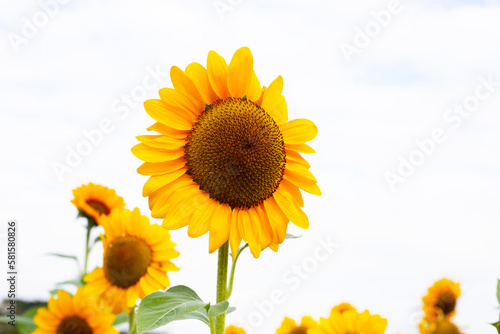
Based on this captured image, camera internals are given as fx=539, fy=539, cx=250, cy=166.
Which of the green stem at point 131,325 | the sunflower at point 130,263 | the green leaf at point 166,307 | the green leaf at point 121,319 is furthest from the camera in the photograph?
the green leaf at point 121,319

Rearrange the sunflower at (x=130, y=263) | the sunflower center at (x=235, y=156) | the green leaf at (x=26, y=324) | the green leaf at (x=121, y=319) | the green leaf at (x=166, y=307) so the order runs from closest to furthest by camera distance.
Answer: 1. the green leaf at (x=166, y=307)
2. the sunflower center at (x=235, y=156)
3. the sunflower at (x=130, y=263)
4. the green leaf at (x=121, y=319)
5. the green leaf at (x=26, y=324)

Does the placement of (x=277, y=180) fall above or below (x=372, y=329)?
above

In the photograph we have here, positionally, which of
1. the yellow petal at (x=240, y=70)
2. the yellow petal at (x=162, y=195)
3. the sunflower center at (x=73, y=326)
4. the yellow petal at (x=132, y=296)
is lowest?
the sunflower center at (x=73, y=326)

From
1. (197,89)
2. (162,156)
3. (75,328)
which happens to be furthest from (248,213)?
(75,328)

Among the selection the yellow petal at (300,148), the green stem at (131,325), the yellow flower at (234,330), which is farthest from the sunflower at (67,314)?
the yellow petal at (300,148)

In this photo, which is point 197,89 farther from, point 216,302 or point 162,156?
point 216,302

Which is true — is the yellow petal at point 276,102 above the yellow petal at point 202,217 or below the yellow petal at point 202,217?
above

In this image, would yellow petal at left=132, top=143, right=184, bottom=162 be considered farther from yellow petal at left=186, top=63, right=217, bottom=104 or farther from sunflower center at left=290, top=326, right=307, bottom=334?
sunflower center at left=290, top=326, right=307, bottom=334

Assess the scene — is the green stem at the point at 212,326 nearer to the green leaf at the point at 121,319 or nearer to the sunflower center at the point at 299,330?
the green leaf at the point at 121,319
